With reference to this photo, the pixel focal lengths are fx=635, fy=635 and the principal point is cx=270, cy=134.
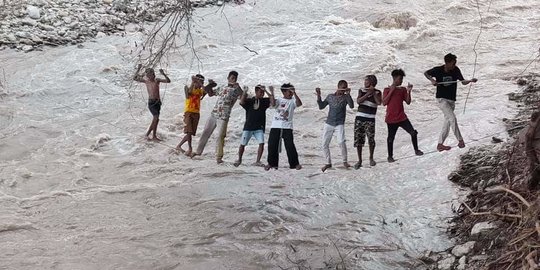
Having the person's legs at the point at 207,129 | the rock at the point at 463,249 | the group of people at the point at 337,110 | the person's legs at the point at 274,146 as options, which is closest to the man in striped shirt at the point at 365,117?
the group of people at the point at 337,110

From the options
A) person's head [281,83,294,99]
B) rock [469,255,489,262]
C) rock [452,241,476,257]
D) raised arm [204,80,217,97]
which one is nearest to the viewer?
rock [469,255,489,262]

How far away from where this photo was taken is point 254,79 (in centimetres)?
1255

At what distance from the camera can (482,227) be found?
6.61m

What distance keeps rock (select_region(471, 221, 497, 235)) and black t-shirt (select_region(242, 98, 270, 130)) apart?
259cm

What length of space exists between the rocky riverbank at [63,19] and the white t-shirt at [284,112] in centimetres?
616

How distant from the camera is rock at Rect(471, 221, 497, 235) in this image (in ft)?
21.3

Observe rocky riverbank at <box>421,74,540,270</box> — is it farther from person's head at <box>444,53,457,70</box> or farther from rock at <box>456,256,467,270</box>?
person's head at <box>444,53,457,70</box>

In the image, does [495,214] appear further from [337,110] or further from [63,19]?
[63,19]

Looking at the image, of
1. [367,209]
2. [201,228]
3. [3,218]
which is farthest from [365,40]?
[3,218]

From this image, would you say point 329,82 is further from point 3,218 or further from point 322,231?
point 3,218

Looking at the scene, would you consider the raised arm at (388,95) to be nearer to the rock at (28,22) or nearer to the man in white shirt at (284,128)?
the man in white shirt at (284,128)

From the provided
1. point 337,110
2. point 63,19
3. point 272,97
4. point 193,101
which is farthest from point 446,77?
point 63,19

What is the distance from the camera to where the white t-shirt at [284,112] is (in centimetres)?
713

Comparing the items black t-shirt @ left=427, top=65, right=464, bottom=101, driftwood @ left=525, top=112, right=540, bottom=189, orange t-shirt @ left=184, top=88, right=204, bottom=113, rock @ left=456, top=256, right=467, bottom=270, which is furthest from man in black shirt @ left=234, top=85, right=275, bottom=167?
driftwood @ left=525, top=112, right=540, bottom=189
